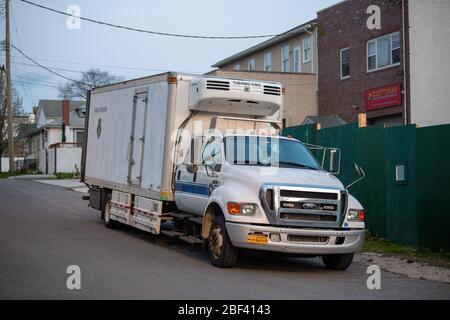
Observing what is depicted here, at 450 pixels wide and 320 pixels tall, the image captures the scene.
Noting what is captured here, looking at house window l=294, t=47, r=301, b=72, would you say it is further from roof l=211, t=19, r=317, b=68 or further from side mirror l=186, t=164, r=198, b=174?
side mirror l=186, t=164, r=198, b=174

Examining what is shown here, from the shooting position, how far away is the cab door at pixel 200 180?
10.9m

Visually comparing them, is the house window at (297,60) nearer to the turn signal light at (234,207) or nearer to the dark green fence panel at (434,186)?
the dark green fence panel at (434,186)

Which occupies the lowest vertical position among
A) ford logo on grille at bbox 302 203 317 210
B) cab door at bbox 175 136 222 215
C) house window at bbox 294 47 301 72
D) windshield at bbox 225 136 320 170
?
ford logo on grille at bbox 302 203 317 210

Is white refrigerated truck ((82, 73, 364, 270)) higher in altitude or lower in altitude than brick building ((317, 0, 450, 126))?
lower

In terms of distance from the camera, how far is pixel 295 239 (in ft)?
31.6

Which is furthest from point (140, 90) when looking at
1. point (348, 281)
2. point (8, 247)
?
point (348, 281)

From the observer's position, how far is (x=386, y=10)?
28656 millimetres

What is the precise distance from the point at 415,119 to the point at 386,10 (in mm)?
5170

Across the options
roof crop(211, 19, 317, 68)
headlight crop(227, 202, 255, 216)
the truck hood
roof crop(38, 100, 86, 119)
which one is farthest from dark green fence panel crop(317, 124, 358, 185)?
roof crop(38, 100, 86, 119)

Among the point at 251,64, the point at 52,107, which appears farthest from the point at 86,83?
the point at 251,64

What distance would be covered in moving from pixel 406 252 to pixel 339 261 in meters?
2.28

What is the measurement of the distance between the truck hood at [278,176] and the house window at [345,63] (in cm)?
2228

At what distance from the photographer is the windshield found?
429 inches
